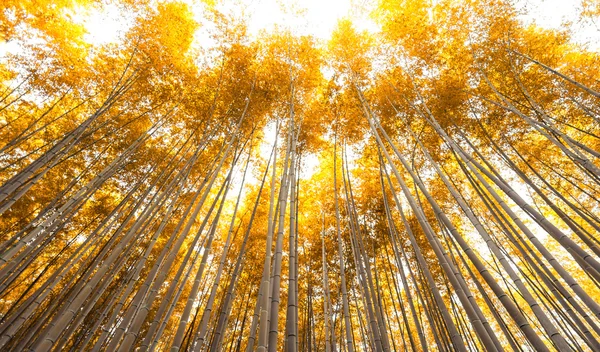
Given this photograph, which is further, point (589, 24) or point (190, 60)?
point (190, 60)

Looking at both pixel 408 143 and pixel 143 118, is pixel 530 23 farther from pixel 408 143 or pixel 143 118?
pixel 143 118

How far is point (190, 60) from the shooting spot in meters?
5.25

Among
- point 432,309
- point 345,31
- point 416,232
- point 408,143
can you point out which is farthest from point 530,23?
point 432,309

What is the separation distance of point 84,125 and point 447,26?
5402 millimetres

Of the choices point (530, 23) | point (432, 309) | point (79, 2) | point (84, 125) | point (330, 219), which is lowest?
point (432, 309)

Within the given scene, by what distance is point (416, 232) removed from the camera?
235 inches

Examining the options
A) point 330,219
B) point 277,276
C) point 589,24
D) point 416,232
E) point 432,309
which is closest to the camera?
point 277,276

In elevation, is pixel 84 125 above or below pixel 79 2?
below

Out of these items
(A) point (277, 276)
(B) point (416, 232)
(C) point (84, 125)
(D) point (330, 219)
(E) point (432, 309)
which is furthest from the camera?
(D) point (330, 219)

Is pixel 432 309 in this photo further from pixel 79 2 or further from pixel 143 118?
pixel 79 2

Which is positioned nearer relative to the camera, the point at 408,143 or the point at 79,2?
the point at 79,2

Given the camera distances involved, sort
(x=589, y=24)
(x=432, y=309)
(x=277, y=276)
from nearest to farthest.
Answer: (x=277, y=276), (x=432, y=309), (x=589, y=24)

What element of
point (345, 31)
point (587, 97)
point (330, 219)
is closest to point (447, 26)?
point (345, 31)

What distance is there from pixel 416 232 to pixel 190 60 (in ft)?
17.4
